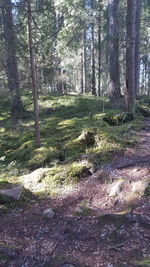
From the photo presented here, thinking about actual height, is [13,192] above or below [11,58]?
below

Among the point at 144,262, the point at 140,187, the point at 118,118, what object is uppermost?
the point at 118,118

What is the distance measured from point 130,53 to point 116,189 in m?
6.34

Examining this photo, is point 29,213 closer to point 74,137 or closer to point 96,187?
point 96,187

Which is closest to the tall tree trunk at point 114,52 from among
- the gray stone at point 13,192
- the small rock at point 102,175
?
the small rock at point 102,175

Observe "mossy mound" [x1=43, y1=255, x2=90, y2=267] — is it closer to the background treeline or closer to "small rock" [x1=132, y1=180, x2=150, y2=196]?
"small rock" [x1=132, y1=180, x2=150, y2=196]

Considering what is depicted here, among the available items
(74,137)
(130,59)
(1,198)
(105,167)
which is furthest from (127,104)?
(1,198)

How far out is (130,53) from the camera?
9531 millimetres

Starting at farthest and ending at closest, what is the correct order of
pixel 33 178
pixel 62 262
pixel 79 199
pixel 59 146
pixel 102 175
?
pixel 59 146 → pixel 33 178 → pixel 102 175 → pixel 79 199 → pixel 62 262

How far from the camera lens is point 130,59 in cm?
959

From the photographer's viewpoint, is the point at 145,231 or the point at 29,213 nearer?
the point at 145,231

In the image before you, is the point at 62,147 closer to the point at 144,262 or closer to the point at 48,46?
the point at 144,262

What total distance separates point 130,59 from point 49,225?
291 inches

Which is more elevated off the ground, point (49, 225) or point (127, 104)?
point (127, 104)

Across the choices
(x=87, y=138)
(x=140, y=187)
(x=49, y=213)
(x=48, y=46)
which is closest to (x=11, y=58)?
(x=87, y=138)
